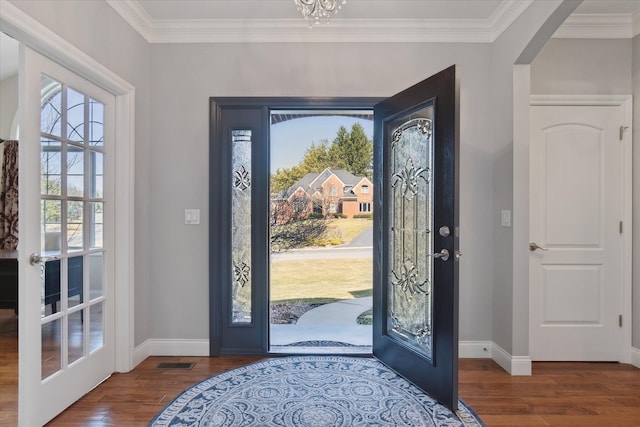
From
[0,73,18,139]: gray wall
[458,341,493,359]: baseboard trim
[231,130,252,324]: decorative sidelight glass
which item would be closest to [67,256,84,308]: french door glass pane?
[231,130,252,324]: decorative sidelight glass

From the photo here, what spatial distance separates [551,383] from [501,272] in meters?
0.80

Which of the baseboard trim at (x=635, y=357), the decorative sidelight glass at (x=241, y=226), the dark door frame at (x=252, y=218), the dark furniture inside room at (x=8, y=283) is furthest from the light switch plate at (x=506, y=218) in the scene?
the dark furniture inside room at (x=8, y=283)

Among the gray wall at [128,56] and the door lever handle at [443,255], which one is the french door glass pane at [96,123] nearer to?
the gray wall at [128,56]

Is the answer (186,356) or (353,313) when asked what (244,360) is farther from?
(353,313)

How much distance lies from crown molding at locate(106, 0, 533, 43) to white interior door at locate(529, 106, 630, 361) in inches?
32.6

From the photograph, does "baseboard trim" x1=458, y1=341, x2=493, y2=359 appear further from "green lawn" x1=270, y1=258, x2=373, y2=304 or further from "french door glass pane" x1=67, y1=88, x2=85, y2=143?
"french door glass pane" x1=67, y1=88, x2=85, y2=143

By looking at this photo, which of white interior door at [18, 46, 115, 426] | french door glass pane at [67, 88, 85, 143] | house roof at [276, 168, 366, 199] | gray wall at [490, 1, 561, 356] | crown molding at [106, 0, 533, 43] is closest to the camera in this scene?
white interior door at [18, 46, 115, 426]

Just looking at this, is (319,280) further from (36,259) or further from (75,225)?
(36,259)

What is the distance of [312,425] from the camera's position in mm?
1879

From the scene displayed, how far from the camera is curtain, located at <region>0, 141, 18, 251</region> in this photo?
4230mm

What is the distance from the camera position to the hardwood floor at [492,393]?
1.96m

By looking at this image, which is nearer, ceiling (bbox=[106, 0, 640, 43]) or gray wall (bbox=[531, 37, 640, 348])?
ceiling (bbox=[106, 0, 640, 43])

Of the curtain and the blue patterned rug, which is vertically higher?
the curtain

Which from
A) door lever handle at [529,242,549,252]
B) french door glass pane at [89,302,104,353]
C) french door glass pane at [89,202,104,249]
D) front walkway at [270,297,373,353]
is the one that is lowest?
front walkway at [270,297,373,353]
